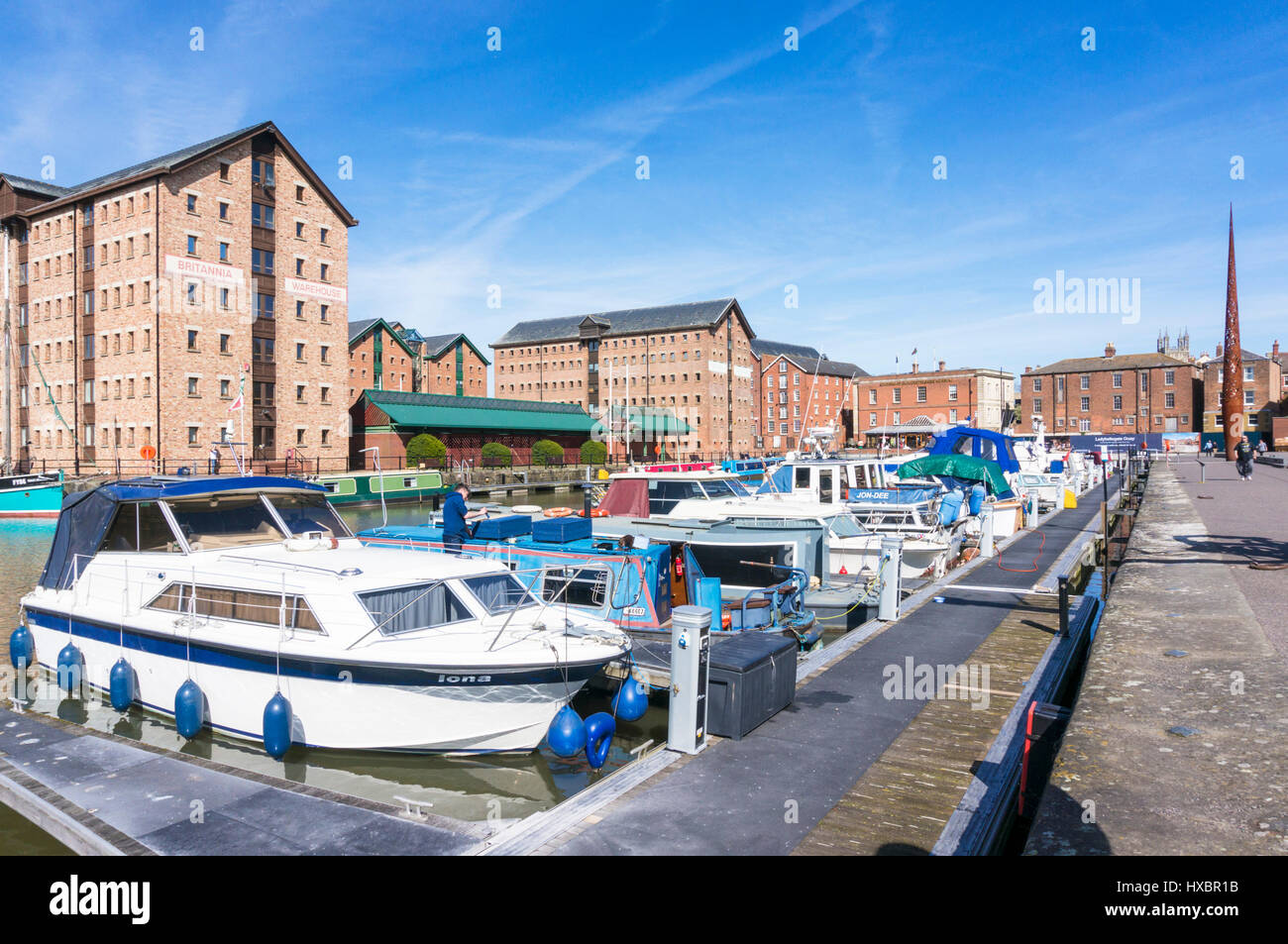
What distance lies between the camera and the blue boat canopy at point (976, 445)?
34.0 metres

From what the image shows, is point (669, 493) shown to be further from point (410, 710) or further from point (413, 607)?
point (410, 710)

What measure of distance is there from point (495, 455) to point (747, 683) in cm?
5752

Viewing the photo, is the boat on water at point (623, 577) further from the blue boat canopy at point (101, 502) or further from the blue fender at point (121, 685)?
the blue fender at point (121, 685)

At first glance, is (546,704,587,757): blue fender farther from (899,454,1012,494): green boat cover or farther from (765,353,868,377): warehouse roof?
(765,353,868,377): warehouse roof

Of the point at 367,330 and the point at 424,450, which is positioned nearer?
the point at 424,450

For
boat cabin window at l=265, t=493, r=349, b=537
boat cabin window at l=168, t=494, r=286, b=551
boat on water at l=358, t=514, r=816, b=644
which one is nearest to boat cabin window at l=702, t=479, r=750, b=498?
boat on water at l=358, t=514, r=816, b=644

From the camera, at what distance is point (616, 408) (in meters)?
80.7

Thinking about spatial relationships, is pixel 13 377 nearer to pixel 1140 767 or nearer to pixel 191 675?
pixel 191 675

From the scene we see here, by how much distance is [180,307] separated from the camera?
45750mm

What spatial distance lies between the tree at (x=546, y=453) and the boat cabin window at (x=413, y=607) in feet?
191

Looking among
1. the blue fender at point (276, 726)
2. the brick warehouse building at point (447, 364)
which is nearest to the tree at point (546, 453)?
the brick warehouse building at point (447, 364)

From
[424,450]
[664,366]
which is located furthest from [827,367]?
[424,450]
